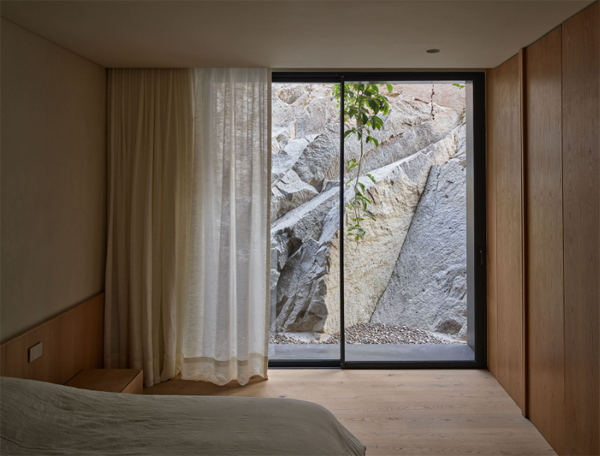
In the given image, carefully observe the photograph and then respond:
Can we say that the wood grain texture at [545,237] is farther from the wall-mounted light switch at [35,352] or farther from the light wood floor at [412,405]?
the wall-mounted light switch at [35,352]

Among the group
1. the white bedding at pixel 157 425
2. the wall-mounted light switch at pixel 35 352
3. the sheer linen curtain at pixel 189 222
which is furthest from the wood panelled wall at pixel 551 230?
the wall-mounted light switch at pixel 35 352

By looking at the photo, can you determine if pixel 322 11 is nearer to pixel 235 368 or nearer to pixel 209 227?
pixel 209 227

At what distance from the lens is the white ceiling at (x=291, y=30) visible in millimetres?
2145

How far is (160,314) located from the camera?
330cm

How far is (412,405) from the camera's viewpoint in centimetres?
293

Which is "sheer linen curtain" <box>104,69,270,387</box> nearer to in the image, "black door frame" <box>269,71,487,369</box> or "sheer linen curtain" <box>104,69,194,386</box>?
"sheer linen curtain" <box>104,69,194,386</box>

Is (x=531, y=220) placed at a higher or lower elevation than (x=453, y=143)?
lower

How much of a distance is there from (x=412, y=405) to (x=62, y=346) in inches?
89.8

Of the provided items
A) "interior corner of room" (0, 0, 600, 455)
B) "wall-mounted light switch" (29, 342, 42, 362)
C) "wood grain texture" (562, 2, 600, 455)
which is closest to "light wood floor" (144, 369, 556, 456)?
"interior corner of room" (0, 0, 600, 455)

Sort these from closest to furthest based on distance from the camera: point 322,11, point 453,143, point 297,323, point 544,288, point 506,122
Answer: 1. point 322,11
2. point 544,288
3. point 506,122
4. point 297,323
5. point 453,143

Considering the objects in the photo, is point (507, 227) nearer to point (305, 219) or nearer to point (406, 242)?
point (305, 219)

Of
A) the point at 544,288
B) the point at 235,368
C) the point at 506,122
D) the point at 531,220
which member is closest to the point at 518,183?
the point at 531,220

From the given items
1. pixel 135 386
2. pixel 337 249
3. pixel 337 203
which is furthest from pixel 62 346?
pixel 337 203

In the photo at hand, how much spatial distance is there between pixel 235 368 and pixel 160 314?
706mm
